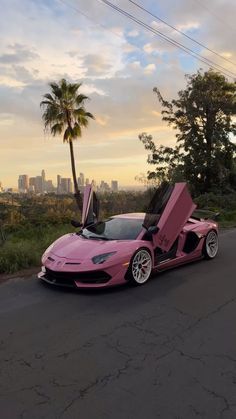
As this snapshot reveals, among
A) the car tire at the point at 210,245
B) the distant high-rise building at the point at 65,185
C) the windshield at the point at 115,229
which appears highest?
the distant high-rise building at the point at 65,185

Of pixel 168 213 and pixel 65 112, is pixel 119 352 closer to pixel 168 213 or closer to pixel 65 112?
pixel 168 213

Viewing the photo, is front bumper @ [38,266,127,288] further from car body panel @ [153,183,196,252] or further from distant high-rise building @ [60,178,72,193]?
distant high-rise building @ [60,178,72,193]

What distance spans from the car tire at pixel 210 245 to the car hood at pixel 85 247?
2.45 metres

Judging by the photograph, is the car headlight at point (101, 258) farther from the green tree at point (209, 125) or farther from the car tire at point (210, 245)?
the green tree at point (209, 125)

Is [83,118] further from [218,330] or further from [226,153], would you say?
[218,330]

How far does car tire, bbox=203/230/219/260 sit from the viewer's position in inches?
352

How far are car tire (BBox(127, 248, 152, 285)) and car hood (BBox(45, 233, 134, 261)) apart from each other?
0.66ft

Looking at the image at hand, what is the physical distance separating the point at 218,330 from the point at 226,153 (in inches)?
811

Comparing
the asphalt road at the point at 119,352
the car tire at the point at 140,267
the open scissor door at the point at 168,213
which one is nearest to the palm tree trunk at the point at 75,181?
the open scissor door at the point at 168,213

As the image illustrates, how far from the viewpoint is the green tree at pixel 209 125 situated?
23938 mm

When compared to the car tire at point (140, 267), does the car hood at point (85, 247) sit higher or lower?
higher

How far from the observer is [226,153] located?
80.2 ft

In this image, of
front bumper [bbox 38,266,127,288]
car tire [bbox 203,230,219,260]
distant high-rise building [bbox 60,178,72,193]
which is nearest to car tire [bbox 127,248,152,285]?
front bumper [bbox 38,266,127,288]

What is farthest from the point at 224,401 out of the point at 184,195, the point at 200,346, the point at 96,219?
the point at 96,219
